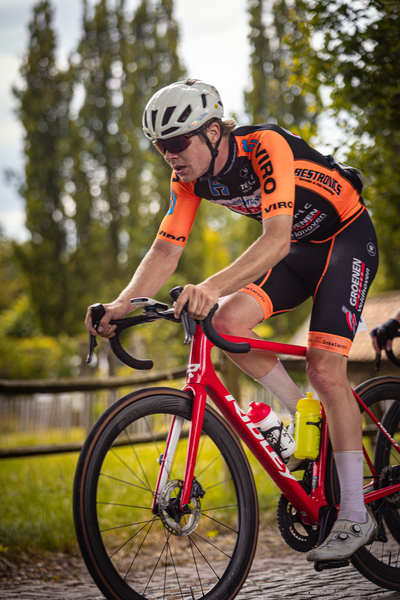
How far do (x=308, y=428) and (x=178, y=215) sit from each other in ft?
3.92

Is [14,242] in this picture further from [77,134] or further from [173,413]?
[173,413]

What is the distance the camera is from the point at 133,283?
2.42m

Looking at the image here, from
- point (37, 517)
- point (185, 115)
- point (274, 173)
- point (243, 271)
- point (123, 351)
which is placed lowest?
point (37, 517)

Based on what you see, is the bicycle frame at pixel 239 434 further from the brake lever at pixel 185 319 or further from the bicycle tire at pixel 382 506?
the brake lever at pixel 185 319

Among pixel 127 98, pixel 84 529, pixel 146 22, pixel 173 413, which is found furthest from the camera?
pixel 146 22

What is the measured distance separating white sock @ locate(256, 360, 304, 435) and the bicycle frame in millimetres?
125

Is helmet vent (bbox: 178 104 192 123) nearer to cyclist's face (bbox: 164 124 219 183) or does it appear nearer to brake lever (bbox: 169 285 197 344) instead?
cyclist's face (bbox: 164 124 219 183)

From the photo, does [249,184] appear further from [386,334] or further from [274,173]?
[386,334]

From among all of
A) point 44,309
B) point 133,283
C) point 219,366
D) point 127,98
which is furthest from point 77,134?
point 133,283

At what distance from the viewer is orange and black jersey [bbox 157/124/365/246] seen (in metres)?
2.13

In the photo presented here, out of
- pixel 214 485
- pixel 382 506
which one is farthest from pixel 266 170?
pixel 382 506

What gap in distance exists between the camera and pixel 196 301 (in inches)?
71.4

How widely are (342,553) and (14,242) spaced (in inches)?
702

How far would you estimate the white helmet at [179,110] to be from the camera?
217cm
